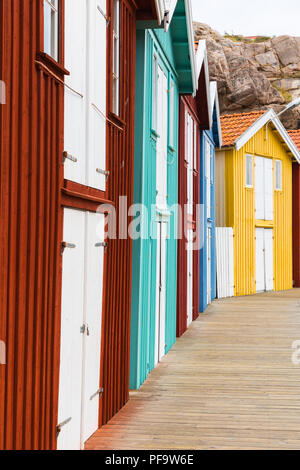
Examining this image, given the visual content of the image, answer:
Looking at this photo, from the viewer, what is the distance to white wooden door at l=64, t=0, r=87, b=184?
18.2 ft

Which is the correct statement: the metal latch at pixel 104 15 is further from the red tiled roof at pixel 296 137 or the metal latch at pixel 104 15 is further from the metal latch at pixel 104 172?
the red tiled roof at pixel 296 137

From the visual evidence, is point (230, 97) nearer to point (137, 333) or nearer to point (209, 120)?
point (209, 120)

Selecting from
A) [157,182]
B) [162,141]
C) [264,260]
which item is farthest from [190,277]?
[264,260]

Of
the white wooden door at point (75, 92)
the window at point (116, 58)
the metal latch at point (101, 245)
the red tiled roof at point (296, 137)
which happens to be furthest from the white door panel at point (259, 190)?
the white wooden door at point (75, 92)

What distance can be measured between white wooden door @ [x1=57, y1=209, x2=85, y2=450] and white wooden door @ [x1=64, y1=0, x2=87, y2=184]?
454 millimetres

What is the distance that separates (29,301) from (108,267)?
9.22 feet

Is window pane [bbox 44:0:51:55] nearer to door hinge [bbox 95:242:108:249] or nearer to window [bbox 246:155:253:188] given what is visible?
door hinge [bbox 95:242:108:249]

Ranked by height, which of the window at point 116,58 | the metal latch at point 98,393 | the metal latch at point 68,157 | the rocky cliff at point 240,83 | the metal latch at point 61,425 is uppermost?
the rocky cliff at point 240,83

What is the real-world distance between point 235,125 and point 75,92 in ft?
63.8

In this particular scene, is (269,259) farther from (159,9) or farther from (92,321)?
(92,321)

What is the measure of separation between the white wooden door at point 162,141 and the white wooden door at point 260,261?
526 inches

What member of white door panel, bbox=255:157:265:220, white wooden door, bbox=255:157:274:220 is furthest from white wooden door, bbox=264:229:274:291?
white door panel, bbox=255:157:265:220

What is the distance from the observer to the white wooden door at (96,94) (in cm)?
629
